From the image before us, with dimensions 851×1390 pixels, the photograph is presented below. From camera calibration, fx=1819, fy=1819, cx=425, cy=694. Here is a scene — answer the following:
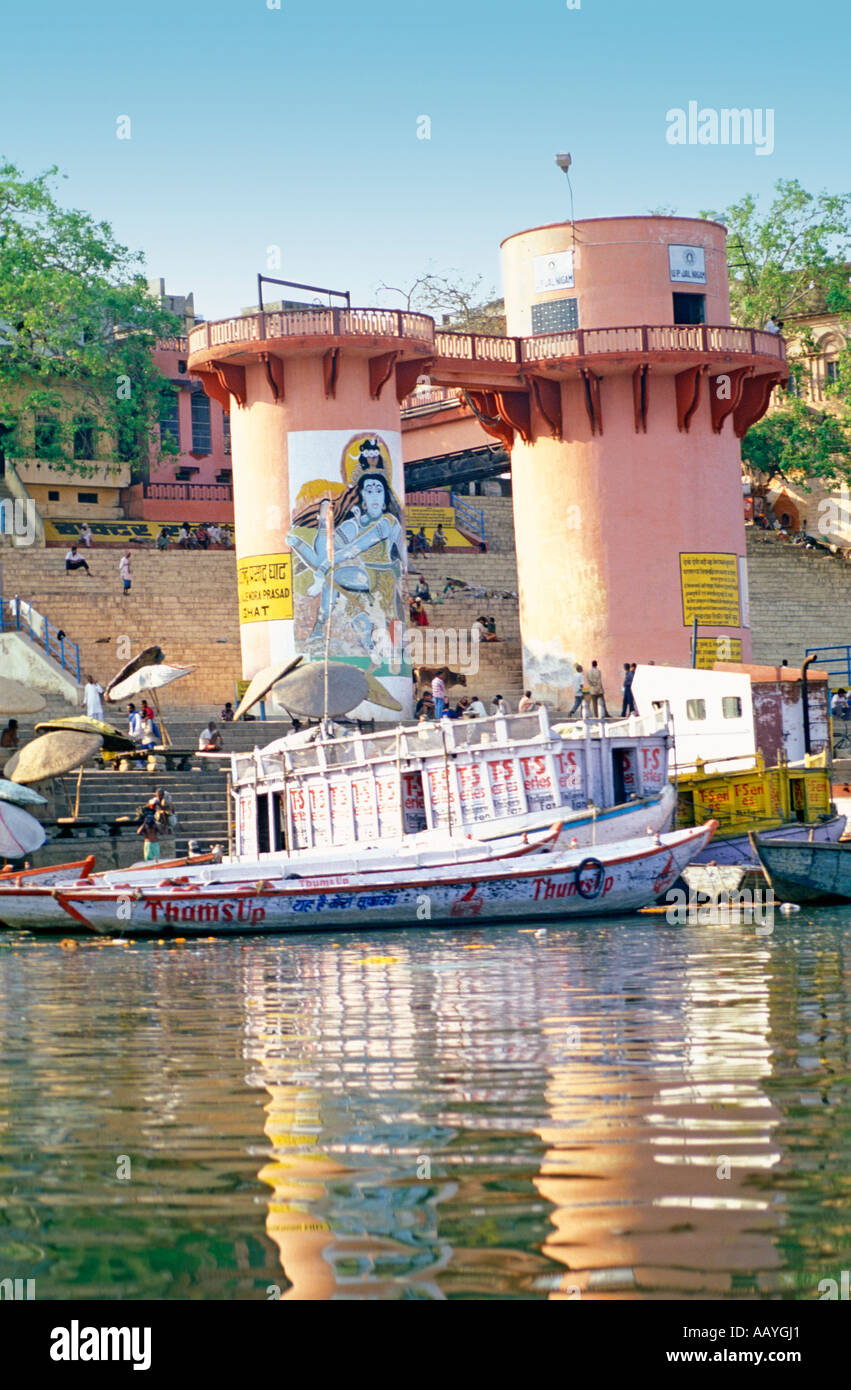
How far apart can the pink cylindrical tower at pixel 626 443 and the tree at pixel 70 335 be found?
1105 cm

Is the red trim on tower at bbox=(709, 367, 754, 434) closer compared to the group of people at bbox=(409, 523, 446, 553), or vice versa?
the red trim on tower at bbox=(709, 367, 754, 434)

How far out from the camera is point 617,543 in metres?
43.2

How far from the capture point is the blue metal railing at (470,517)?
56.1m

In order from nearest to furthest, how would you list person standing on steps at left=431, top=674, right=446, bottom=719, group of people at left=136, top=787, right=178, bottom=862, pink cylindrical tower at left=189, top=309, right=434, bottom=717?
group of people at left=136, top=787, right=178, bottom=862
person standing on steps at left=431, top=674, right=446, bottom=719
pink cylindrical tower at left=189, top=309, right=434, bottom=717

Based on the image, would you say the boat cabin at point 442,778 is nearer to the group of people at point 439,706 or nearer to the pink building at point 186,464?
the group of people at point 439,706

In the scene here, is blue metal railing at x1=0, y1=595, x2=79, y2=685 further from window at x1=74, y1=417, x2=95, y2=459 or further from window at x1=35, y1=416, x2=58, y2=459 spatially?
window at x1=74, y1=417, x2=95, y2=459

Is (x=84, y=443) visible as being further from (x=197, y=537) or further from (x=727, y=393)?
(x=727, y=393)

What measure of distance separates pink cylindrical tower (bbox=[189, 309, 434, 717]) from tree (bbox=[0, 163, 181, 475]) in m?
7.34

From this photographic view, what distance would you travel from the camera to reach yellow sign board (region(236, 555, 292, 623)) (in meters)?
39.3

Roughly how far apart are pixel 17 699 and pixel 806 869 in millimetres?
14084

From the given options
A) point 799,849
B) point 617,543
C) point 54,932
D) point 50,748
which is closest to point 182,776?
point 50,748

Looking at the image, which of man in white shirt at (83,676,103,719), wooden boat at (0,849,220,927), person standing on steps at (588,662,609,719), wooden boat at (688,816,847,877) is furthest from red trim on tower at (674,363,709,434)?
wooden boat at (0,849,220,927)

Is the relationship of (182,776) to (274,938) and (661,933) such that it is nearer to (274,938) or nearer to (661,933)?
(274,938)
